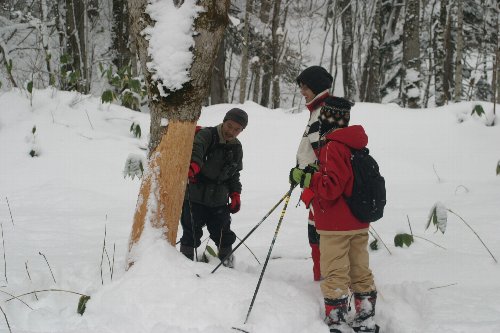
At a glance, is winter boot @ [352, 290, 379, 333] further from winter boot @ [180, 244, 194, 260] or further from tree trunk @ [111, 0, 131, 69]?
tree trunk @ [111, 0, 131, 69]

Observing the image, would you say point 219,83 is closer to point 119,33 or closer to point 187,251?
point 119,33

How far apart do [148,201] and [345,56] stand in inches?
495

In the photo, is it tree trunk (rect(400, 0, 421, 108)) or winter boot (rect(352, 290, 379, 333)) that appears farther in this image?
tree trunk (rect(400, 0, 421, 108))

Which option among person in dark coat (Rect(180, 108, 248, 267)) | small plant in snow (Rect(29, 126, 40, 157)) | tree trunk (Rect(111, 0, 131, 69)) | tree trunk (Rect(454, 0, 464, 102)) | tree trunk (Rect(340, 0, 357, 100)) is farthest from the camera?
tree trunk (Rect(340, 0, 357, 100))

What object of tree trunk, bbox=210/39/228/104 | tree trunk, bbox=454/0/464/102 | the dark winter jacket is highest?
tree trunk, bbox=454/0/464/102

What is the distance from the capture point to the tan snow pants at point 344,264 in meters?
2.60

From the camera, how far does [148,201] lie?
107 inches

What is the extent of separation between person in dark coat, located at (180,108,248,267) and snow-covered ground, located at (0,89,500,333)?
43 centimetres

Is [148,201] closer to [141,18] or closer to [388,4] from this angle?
[141,18]

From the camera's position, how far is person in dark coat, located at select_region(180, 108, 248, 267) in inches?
135

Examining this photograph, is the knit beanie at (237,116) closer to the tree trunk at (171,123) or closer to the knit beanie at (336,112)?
the tree trunk at (171,123)

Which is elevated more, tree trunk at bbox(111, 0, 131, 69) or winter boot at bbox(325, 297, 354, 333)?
tree trunk at bbox(111, 0, 131, 69)

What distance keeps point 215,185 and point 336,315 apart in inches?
58.0

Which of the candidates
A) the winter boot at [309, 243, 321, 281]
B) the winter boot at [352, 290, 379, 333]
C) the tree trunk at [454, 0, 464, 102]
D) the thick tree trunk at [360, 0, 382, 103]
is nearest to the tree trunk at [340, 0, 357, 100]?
the thick tree trunk at [360, 0, 382, 103]
